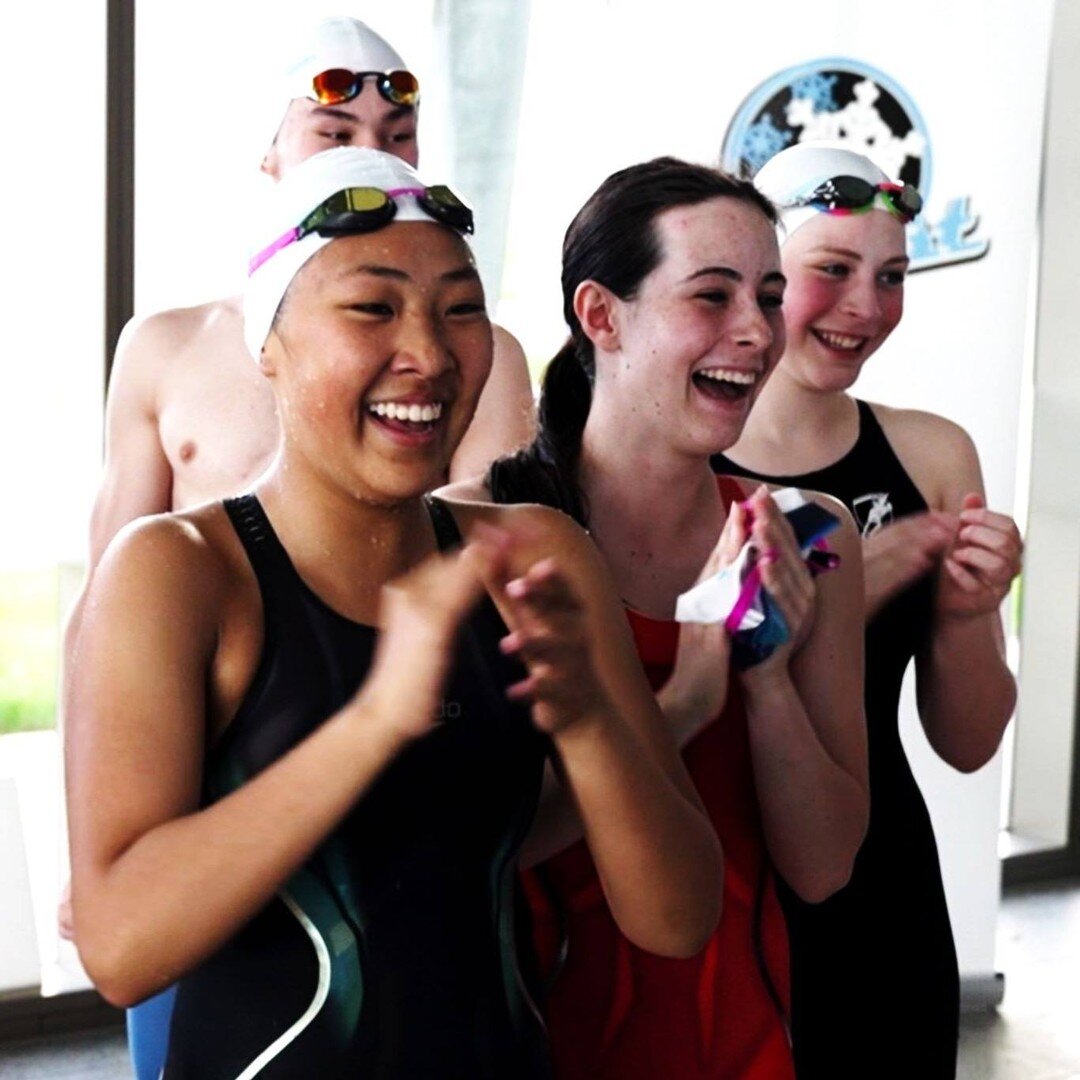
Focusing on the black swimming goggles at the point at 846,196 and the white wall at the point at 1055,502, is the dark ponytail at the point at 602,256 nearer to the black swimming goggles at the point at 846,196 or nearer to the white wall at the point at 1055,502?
the black swimming goggles at the point at 846,196

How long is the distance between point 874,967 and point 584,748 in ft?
3.29

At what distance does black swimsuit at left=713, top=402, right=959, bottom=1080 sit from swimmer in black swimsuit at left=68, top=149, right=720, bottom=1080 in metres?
0.75

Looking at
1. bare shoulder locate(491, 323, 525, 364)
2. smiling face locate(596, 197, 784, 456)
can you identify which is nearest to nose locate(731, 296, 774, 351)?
smiling face locate(596, 197, 784, 456)

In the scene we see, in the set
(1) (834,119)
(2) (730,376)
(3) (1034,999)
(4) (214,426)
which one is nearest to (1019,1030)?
(3) (1034,999)

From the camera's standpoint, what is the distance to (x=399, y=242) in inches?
64.3

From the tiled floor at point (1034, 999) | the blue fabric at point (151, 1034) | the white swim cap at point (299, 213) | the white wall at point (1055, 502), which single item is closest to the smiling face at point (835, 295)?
the white swim cap at point (299, 213)

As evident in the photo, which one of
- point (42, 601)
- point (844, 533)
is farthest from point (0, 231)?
point (844, 533)

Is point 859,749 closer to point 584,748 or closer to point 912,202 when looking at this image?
point 584,748

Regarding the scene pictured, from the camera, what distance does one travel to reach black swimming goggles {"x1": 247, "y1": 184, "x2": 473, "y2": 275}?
5.35 ft

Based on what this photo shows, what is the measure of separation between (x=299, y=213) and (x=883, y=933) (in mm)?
1307

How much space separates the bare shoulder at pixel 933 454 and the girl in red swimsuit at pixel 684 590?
0.47 m

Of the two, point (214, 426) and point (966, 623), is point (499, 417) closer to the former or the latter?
point (214, 426)

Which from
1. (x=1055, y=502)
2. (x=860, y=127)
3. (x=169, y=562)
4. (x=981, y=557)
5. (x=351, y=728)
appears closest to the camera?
(x=351, y=728)

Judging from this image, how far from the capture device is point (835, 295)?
8.41 ft
